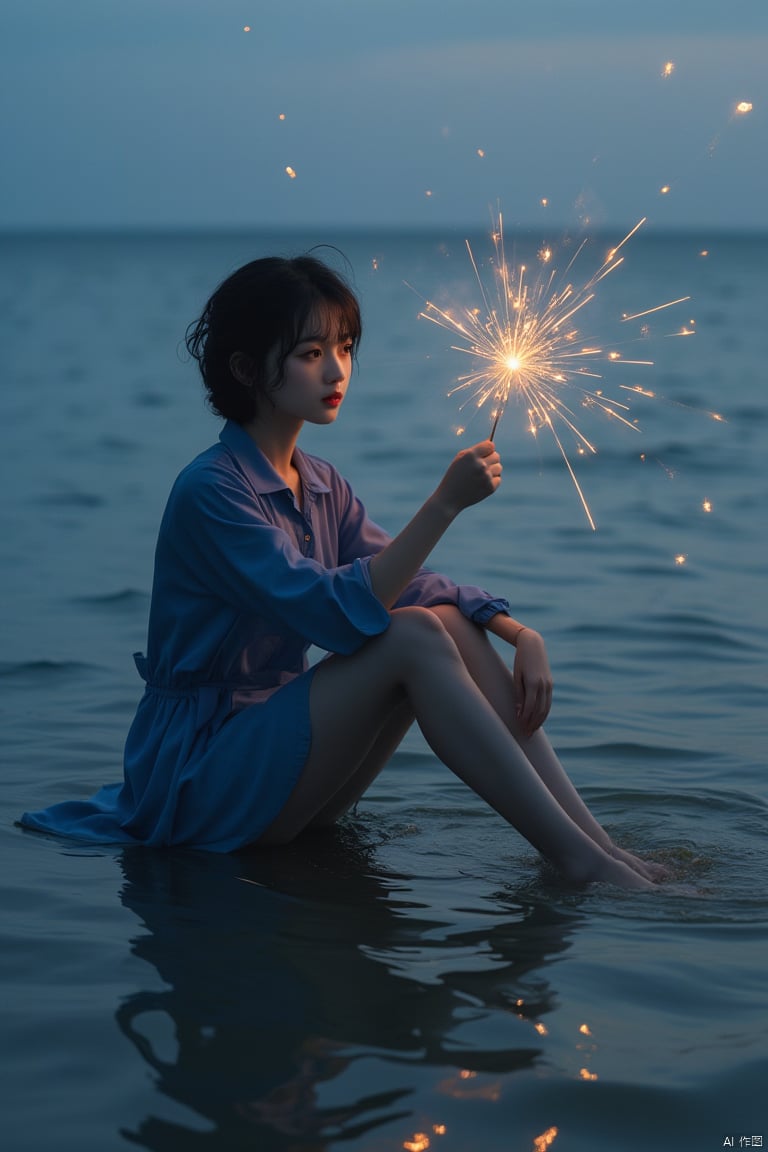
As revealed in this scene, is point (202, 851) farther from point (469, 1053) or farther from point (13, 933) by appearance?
point (469, 1053)

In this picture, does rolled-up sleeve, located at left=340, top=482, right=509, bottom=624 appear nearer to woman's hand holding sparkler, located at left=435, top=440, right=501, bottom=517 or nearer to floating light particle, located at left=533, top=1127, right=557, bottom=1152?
woman's hand holding sparkler, located at left=435, top=440, right=501, bottom=517

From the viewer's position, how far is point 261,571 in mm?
3273

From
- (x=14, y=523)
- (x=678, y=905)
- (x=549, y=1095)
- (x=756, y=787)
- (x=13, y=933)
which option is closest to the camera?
(x=549, y=1095)

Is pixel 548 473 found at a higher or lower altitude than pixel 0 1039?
higher

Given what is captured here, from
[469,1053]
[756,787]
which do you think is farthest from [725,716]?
[469,1053]

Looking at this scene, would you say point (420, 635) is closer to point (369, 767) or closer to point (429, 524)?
point (429, 524)

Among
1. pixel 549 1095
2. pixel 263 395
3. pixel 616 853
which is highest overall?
pixel 263 395

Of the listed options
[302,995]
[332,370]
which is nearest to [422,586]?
[332,370]

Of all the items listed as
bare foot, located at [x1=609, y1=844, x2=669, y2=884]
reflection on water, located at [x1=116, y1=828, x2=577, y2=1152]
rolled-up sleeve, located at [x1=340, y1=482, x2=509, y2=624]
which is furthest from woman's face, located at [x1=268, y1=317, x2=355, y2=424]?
bare foot, located at [x1=609, y1=844, x2=669, y2=884]

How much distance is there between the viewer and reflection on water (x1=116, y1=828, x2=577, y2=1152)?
2270 millimetres

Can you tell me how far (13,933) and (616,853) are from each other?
133 centimetres

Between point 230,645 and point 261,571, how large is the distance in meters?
0.27

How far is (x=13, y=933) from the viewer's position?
2994 mm

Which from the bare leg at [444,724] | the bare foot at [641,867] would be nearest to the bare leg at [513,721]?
the bare foot at [641,867]
